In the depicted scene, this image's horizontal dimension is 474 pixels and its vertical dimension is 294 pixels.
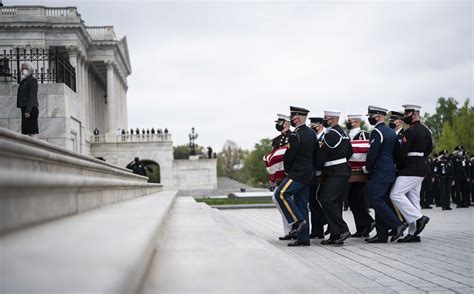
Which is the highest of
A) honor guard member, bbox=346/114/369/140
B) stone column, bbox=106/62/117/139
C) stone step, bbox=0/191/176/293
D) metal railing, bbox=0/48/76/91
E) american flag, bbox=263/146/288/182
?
stone column, bbox=106/62/117/139

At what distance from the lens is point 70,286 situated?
2145 mm

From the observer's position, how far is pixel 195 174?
63250 mm

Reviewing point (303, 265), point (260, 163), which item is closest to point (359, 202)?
point (303, 265)

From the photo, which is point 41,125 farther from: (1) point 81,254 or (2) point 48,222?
(1) point 81,254

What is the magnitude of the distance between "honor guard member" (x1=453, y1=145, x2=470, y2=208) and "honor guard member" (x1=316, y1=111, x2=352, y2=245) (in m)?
14.8

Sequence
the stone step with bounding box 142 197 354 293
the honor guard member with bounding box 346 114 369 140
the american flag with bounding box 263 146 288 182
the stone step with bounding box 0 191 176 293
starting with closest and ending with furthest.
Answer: the stone step with bounding box 0 191 176 293
the stone step with bounding box 142 197 354 293
the american flag with bounding box 263 146 288 182
the honor guard member with bounding box 346 114 369 140

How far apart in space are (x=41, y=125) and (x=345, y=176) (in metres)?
8.85

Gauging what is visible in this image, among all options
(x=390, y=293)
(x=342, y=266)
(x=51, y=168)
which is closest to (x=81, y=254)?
(x=51, y=168)

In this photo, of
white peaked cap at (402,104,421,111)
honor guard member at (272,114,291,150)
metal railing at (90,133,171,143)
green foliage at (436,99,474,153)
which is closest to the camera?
white peaked cap at (402,104,421,111)

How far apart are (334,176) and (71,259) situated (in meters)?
8.36

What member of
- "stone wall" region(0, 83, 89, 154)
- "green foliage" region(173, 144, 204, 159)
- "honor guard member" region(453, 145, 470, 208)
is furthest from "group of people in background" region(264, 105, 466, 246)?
"green foliage" region(173, 144, 204, 159)

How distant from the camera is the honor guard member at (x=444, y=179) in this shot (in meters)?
22.1

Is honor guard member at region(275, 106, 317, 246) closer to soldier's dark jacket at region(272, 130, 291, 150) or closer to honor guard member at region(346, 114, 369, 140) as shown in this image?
soldier's dark jacket at region(272, 130, 291, 150)

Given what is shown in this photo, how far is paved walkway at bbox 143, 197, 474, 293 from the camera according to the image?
3.63m
